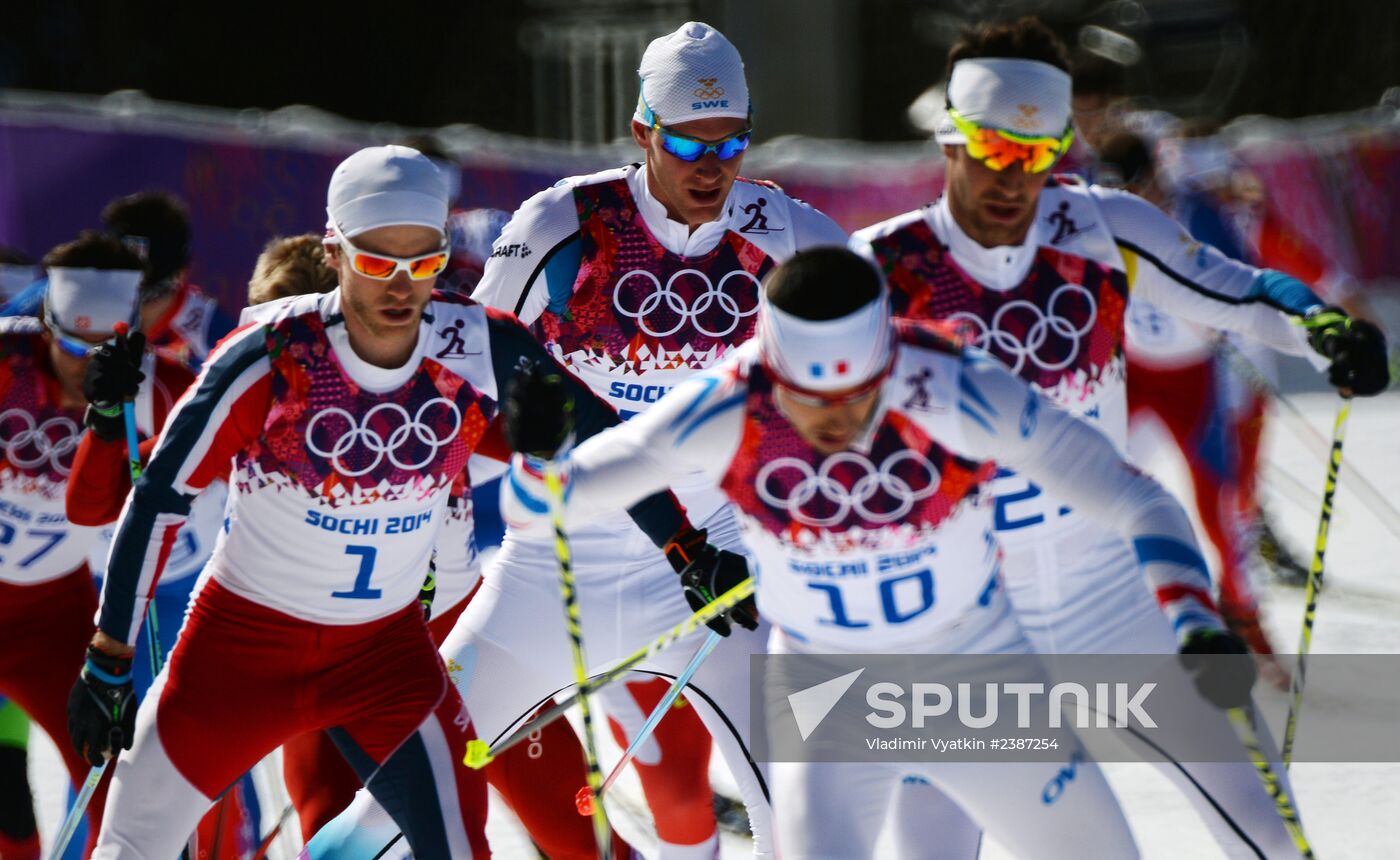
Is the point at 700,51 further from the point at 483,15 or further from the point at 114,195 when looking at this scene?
the point at 483,15

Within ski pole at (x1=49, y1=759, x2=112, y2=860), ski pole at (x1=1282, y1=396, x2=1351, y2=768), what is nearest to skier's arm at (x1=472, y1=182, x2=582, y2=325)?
ski pole at (x1=49, y1=759, x2=112, y2=860)

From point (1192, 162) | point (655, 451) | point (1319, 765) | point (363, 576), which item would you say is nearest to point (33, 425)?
point (363, 576)

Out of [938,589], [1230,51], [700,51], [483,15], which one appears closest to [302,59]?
[483,15]

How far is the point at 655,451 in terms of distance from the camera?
356cm

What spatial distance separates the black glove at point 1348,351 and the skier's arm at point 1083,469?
49.3 inches

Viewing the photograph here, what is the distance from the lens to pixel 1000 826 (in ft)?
11.6

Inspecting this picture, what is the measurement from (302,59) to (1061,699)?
23.3 m

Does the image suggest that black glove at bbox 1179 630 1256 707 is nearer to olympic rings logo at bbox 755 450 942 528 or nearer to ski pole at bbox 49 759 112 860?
olympic rings logo at bbox 755 450 942 528

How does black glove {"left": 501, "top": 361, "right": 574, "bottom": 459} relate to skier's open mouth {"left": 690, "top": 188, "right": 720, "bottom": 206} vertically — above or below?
below

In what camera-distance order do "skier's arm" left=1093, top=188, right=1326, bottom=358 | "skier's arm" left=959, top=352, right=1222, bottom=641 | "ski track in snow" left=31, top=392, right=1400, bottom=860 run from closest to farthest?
"skier's arm" left=959, top=352, right=1222, bottom=641
"skier's arm" left=1093, top=188, right=1326, bottom=358
"ski track in snow" left=31, top=392, right=1400, bottom=860

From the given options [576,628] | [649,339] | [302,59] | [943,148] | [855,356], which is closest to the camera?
[855,356]

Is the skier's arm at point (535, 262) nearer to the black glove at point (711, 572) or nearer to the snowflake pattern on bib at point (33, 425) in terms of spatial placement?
the black glove at point (711, 572)

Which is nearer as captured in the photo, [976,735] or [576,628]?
[976,735]

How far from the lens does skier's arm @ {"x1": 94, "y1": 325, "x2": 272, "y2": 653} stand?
381 centimetres
